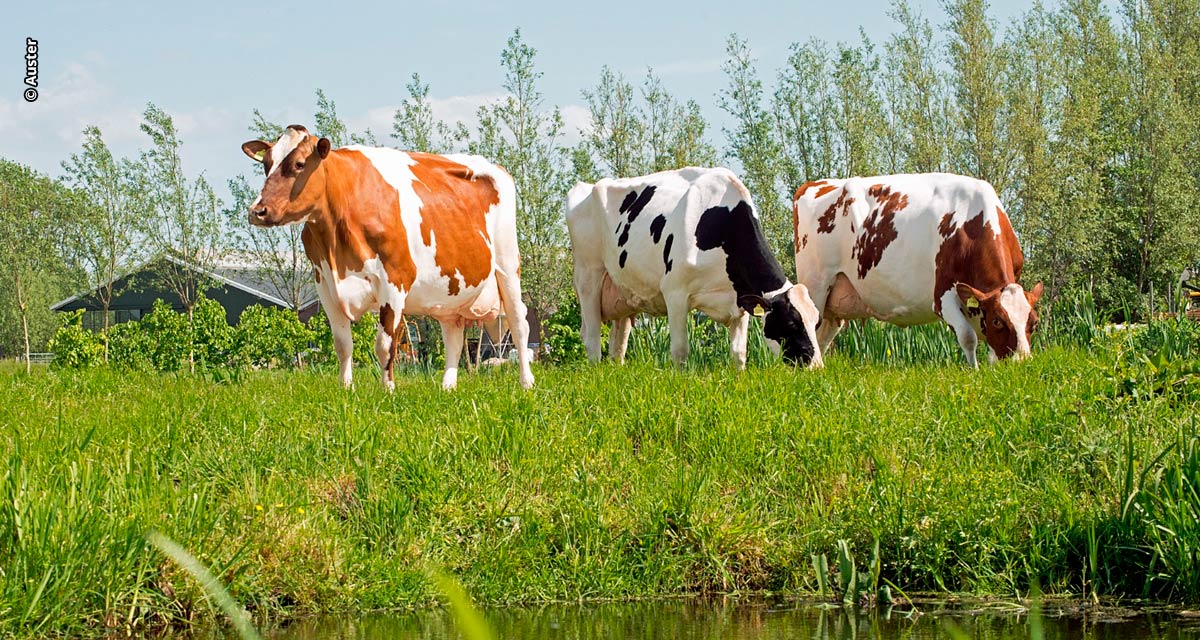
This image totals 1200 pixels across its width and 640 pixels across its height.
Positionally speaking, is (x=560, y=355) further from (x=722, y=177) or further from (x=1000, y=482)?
(x=1000, y=482)

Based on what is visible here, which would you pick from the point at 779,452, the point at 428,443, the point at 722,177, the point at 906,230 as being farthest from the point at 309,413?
the point at 906,230

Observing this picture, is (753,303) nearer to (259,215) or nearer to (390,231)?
(390,231)

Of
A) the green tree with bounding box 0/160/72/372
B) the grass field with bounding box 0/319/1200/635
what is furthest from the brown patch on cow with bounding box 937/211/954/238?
the green tree with bounding box 0/160/72/372

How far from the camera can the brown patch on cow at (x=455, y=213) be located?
9844 millimetres

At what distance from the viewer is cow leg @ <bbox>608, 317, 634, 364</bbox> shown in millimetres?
13914

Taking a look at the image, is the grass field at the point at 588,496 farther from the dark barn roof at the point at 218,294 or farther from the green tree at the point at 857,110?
the dark barn roof at the point at 218,294

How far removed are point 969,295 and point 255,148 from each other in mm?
6545

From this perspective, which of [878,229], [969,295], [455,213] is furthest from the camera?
[878,229]

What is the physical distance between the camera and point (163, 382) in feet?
33.5

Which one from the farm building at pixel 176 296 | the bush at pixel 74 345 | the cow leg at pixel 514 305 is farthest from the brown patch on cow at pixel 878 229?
the farm building at pixel 176 296

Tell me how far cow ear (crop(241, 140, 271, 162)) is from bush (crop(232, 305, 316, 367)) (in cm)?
681

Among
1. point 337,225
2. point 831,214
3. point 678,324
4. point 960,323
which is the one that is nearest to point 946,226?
point 960,323

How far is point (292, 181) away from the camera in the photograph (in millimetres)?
9070

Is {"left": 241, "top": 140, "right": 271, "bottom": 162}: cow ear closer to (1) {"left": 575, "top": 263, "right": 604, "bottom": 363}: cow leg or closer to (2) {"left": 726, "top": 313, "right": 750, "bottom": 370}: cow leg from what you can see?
(1) {"left": 575, "top": 263, "right": 604, "bottom": 363}: cow leg
